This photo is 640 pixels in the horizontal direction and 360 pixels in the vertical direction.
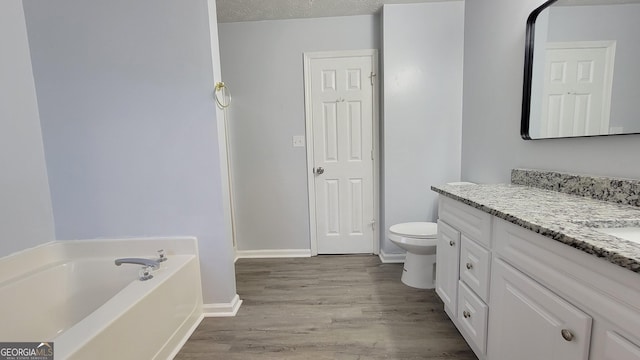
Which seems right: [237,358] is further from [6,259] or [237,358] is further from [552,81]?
[552,81]

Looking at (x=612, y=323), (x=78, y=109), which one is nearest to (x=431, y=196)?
(x=612, y=323)

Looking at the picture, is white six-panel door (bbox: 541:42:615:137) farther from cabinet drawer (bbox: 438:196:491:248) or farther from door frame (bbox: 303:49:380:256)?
door frame (bbox: 303:49:380:256)

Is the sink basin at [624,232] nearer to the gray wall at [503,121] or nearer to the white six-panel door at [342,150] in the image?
the gray wall at [503,121]

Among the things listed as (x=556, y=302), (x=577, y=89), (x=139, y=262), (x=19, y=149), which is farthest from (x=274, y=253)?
(x=577, y=89)

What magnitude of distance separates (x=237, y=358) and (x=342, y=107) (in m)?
2.13

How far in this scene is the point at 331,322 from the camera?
66.8 inches

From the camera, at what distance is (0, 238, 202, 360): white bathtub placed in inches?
42.9

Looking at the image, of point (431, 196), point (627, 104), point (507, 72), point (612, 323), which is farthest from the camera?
point (431, 196)

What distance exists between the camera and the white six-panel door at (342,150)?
254 cm

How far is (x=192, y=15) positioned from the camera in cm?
163

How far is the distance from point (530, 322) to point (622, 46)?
1.19m

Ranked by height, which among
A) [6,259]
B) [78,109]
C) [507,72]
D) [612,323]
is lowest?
[6,259]

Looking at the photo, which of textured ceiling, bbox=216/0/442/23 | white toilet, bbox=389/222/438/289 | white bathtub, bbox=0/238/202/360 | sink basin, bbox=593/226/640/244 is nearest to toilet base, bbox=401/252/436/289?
white toilet, bbox=389/222/438/289

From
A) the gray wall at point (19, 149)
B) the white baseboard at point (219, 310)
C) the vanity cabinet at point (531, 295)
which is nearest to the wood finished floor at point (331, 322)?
the white baseboard at point (219, 310)
